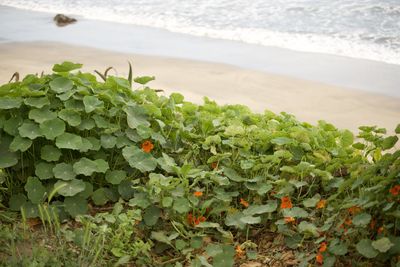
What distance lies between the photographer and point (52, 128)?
327cm

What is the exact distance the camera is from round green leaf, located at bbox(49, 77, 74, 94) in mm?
3434

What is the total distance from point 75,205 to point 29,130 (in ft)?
1.77

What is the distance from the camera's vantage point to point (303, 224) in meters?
3.03

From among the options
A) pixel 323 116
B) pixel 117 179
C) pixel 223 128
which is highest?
pixel 223 128

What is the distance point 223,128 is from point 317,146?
0.64 m

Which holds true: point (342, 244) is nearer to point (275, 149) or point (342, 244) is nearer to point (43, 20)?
point (275, 149)

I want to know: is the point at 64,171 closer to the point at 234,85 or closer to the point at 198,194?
the point at 198,194

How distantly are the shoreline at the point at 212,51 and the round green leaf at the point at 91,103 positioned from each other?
4.11 m

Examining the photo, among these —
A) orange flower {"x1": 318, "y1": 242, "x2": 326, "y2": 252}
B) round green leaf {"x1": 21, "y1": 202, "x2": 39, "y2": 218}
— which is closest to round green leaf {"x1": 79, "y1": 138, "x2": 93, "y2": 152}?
round green leaf {"x1": 21, "y1": 202, "x2": 39, "y2": 218}

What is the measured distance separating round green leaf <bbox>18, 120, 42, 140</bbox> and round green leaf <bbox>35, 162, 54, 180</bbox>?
18cm

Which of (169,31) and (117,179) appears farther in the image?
(169,31)

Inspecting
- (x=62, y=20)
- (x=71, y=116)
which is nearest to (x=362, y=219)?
(x=71, y=116)

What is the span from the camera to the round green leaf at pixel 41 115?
3.28 metres

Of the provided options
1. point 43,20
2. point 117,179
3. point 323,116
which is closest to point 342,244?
point 117,179
